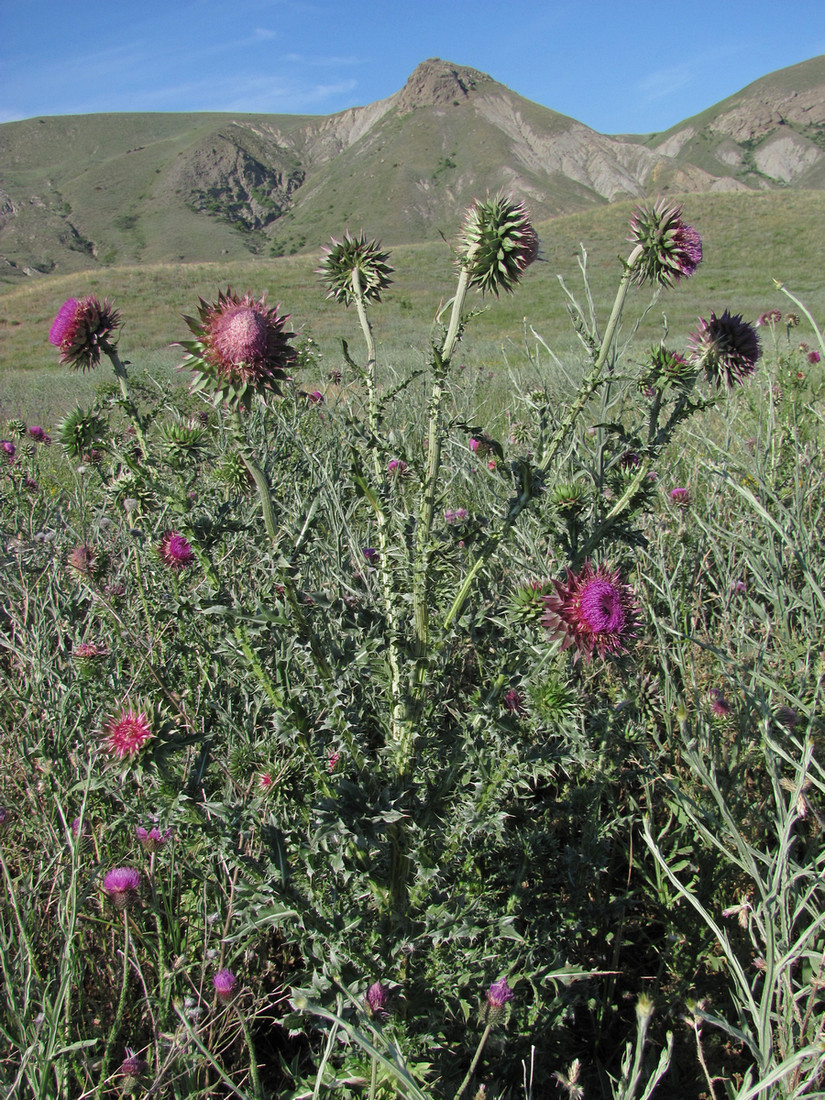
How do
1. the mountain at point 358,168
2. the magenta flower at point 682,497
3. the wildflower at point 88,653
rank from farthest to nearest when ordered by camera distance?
the mountain at point 358,168 < the magenta flower at point 682,497 < the wildflower at point 88,653

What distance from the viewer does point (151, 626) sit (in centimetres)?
259

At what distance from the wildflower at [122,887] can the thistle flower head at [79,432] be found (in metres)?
1.61

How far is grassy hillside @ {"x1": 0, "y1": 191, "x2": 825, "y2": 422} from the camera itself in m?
19.9

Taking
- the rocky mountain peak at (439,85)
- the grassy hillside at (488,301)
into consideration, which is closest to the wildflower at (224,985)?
the grassy hillside at (488,301)

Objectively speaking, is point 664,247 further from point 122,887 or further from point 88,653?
point 122,887

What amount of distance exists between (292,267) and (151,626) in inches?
1739

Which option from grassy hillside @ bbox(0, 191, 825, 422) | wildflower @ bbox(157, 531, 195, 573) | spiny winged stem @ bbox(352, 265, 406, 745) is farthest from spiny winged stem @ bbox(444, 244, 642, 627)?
grassy hillside @ bbox(0, 191, 825, 422)

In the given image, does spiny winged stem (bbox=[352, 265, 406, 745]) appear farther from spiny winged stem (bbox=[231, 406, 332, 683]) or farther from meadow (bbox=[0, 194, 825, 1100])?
spiny winged stem (bbox=[231, 406, 332, 683])

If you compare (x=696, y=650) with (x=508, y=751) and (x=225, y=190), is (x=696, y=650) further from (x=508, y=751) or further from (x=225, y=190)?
(x=225, y=190)

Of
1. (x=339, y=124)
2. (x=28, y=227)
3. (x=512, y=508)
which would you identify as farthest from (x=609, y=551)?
(x=339, y=124)

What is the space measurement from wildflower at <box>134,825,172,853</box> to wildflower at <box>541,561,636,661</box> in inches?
54.5

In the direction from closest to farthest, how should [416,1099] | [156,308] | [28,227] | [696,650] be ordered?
[416,1099], [696,650], [156,308], [28,227]

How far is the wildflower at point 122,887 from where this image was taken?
182 centimetres

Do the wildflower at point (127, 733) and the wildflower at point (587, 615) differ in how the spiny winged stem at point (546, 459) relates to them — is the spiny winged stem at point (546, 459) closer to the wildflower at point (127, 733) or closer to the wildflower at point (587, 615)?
the wildflower at point (587, 615)
